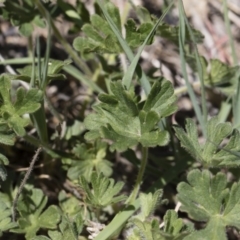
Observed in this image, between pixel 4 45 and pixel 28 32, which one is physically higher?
Result: pixel 28 32

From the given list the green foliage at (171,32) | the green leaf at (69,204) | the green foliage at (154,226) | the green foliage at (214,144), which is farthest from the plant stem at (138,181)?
the green foliage at (171,32)

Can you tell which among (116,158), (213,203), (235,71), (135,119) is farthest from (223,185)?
(116,158)

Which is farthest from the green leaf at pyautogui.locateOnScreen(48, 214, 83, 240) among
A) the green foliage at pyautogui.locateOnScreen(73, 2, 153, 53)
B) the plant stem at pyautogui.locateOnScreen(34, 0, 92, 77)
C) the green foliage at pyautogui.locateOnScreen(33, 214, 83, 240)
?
the plant stem at pyautogui.locateOnScreen(34, 0, 92, 77)

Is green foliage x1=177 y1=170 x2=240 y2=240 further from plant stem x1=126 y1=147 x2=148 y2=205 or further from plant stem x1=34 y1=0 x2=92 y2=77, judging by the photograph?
plant stem x1=34 y1=0 x2=92 y2=77

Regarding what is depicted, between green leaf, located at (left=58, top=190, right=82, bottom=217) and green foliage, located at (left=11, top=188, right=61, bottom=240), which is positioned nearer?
green foliage, located at (left=11, top=188, right=61, bottom=240)

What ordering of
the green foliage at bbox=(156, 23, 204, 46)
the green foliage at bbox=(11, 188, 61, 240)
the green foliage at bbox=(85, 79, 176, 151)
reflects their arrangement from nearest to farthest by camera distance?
1. the green foliage at bbox=(85, 79, 176, 151)
2. the green foliage at bbox=(11, 188, 61, 240)
3. the green foliage at bbox=(156, 23, 204, 46)

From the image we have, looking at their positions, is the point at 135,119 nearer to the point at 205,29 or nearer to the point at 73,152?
the point at 73,152

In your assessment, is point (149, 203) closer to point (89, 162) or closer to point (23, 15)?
point (89, 162)
